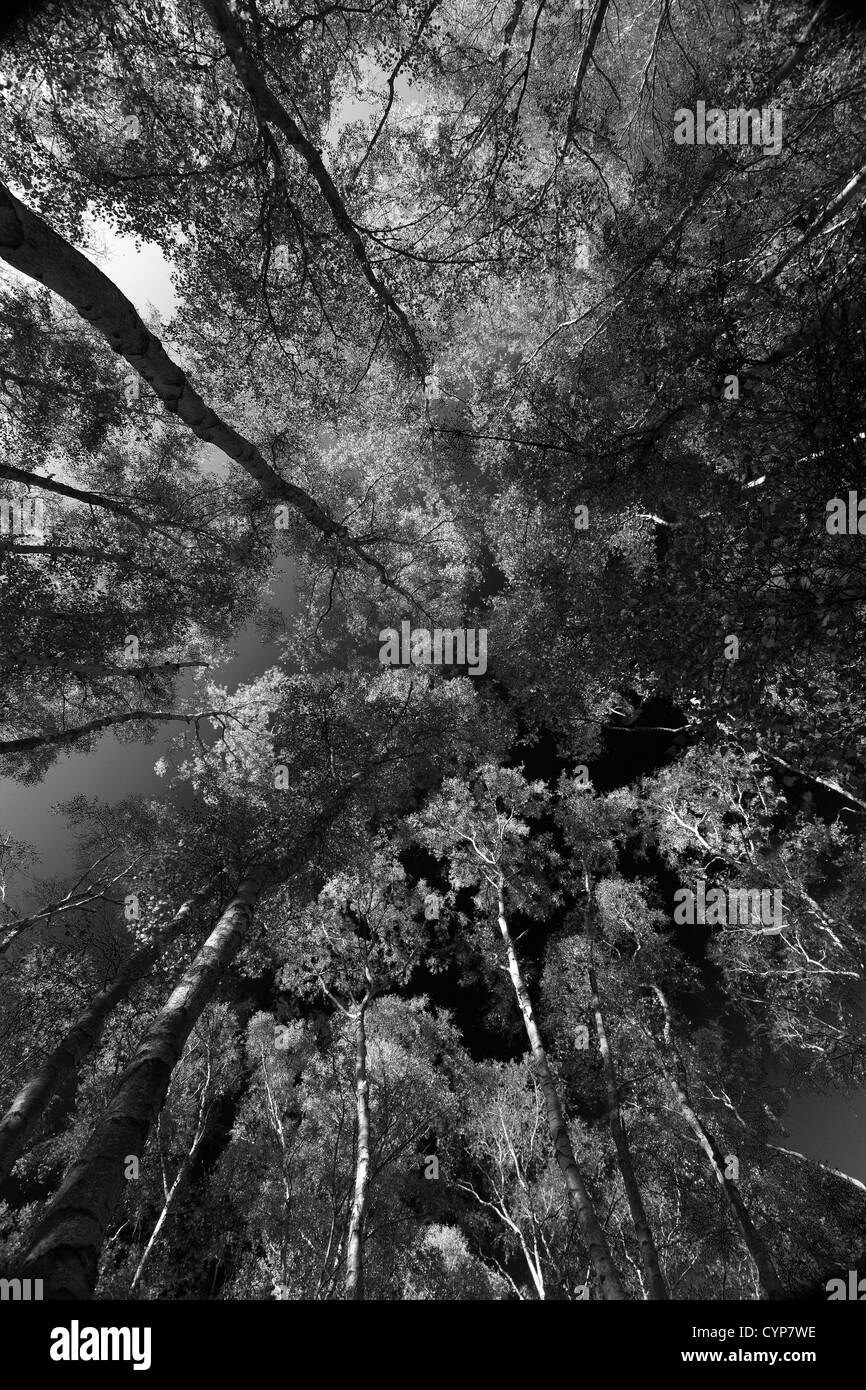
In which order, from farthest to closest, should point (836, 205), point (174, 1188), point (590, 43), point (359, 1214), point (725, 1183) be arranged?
point (174, 1188) < point (725, 1183) < point (359, 1214) < point (590, 43) < point (836, 205)

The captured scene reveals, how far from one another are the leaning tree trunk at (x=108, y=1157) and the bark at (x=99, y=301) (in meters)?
7.49

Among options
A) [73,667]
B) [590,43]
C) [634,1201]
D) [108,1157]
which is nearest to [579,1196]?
[634,1201]

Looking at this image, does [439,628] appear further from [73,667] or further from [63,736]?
[63,736]

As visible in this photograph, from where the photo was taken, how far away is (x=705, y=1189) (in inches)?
556

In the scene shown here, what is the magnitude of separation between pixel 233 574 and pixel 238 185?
8.03m

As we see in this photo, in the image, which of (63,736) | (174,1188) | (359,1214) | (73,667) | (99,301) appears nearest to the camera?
(99,301)

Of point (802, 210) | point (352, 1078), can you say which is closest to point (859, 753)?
point (802, 210)

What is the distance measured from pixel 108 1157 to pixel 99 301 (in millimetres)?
8067

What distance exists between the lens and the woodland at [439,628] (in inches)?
224

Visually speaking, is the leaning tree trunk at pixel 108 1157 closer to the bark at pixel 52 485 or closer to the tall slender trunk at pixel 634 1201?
the bark at pixel 52 485

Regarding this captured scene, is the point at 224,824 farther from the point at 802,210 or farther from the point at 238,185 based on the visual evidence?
the point at 802,210

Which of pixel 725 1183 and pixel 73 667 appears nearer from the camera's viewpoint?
pixel 73 667

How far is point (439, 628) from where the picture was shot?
19.5 metres

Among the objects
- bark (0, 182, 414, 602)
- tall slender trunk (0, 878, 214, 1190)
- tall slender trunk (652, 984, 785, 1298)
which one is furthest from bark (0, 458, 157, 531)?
tall slender trunk (652, 984, 785, 1298)
